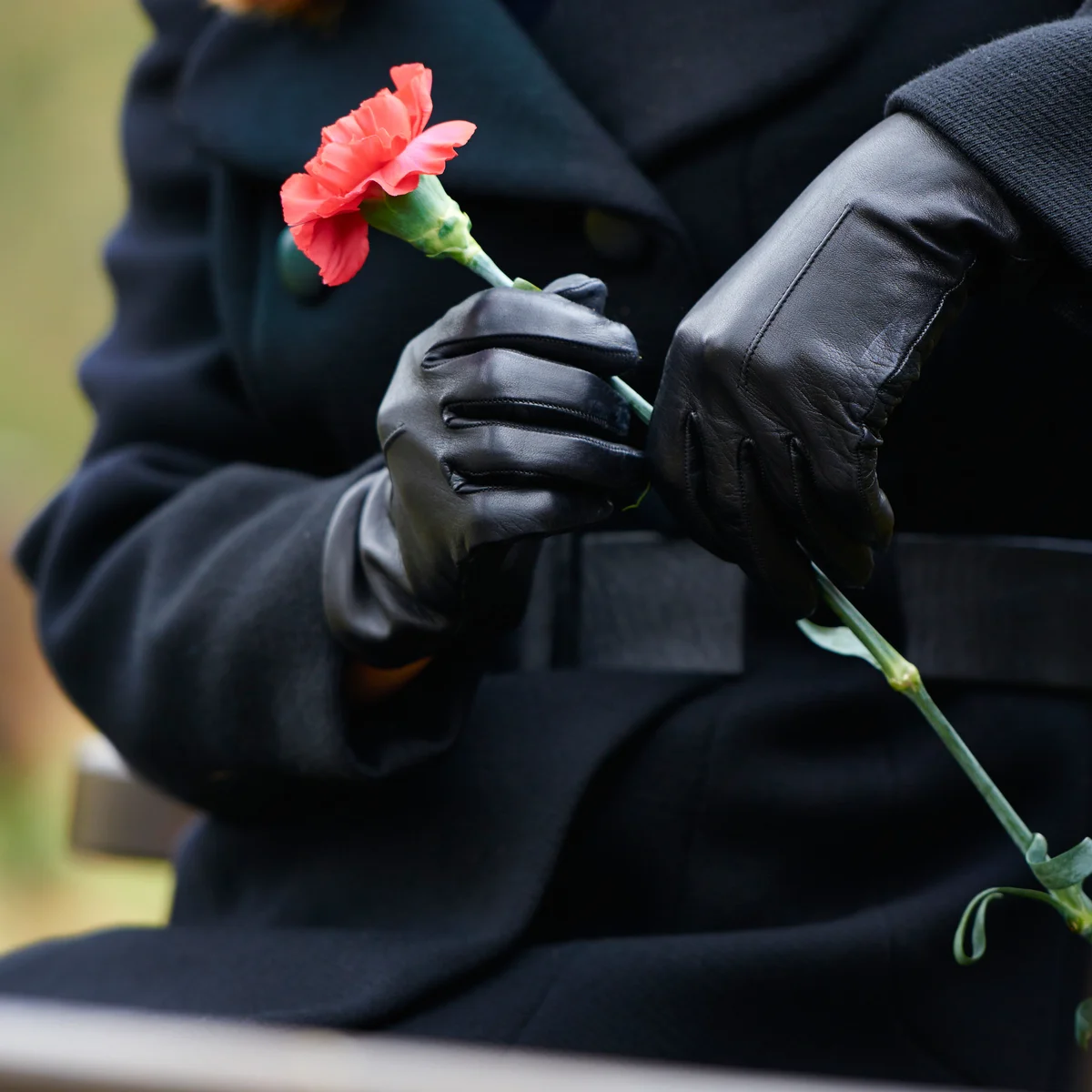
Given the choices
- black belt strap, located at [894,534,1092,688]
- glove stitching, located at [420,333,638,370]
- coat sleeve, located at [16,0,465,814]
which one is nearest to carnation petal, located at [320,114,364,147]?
glove stitching, located at [420,333,638,370]

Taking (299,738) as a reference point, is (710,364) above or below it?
above

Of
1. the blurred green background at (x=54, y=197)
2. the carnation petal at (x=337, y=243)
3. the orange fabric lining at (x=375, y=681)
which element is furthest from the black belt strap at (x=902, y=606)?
the blurred green background at (x=54, y=197)

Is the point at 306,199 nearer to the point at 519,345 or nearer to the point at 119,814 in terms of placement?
the point at 519,345

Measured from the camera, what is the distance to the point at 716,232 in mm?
860

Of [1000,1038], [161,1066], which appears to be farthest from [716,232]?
[161,1066]

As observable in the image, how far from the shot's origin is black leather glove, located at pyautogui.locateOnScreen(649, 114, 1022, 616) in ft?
1.92

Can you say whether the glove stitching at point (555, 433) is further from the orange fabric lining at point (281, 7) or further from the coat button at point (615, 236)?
the orange fabric lining at point (281, 7)

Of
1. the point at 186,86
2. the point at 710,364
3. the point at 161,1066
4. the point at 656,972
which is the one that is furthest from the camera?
the point at 186,86

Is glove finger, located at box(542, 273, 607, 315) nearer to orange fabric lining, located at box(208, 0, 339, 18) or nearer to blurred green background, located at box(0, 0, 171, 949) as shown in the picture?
orange fabric lining, located at box(208, 0, 339, 18)

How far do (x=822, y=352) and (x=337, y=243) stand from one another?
20 cm

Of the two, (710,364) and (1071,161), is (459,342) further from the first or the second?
(1071,161)

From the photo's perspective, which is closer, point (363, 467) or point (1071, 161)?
point (1071, 161)

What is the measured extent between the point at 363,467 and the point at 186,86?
0.34 m

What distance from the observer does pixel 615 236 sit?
85cm
